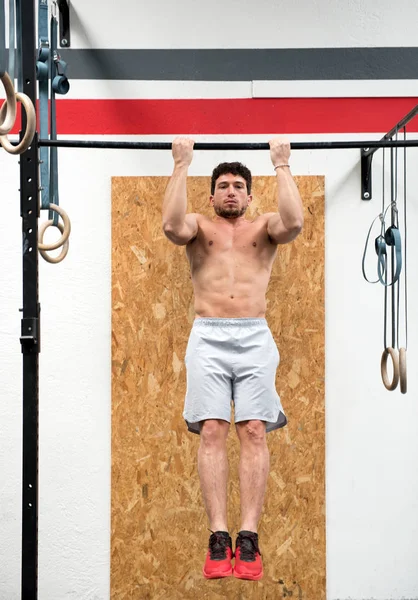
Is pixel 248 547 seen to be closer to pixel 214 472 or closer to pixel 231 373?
pixel 214 472

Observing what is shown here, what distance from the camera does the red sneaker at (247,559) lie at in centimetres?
300

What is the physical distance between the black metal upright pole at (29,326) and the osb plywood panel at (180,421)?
123 centimetres

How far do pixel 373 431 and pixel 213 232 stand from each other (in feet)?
4.66

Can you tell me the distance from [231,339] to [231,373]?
143 millimetres

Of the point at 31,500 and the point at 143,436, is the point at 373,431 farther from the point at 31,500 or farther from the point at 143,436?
the point at 31,500

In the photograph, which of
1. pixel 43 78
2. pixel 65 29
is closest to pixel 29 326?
pixel 43 78

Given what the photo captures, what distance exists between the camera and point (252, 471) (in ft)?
10.5

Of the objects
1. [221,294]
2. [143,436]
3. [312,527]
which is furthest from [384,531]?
[221,294]

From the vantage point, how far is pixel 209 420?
3244 millimetres

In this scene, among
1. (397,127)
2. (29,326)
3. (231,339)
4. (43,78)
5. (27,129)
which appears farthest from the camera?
(397,127)

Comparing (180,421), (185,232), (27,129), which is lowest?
(180,421)

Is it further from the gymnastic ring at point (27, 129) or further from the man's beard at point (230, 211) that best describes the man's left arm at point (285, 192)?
the gymnastic ring at point (27, 129)

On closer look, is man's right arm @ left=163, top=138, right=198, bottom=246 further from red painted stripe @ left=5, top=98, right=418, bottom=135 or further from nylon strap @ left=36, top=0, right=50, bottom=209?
red painted stripe @ left=5, top=98, right=418, bottom=135

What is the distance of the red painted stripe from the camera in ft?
13.6
